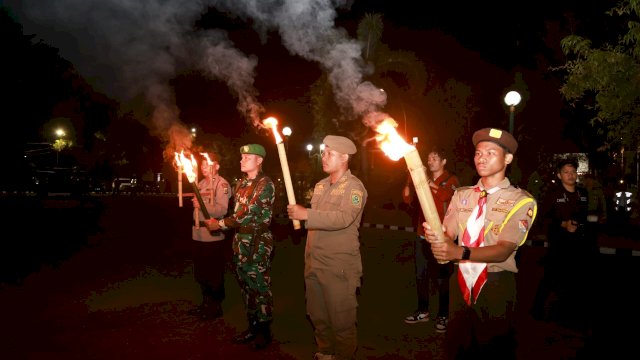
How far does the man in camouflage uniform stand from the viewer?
5.50 metres

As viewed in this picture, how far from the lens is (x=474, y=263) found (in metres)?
3.24

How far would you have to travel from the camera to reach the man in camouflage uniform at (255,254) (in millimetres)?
5504

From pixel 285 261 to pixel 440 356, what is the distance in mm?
5823

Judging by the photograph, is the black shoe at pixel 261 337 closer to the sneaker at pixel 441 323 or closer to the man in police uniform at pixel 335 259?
the man in police uniform at pixel 335 259

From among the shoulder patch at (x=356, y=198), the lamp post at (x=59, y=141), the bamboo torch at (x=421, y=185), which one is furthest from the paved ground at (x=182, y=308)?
the lamp post at (x=59, y=141)

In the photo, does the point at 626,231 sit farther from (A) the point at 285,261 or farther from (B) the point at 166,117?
(B) the point at 166,117

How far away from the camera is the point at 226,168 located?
2716 centimetres

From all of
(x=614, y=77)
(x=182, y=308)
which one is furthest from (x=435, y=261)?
(x=614, y=77)

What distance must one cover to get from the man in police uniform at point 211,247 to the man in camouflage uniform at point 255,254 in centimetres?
86

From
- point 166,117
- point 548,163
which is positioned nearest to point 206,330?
point 166,117

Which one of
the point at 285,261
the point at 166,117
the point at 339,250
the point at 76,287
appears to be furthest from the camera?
the point at 166,117

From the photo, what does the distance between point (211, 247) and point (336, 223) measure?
8.20 ft

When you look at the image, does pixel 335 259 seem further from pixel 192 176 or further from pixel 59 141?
pixel 59 141

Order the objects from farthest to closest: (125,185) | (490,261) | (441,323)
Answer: (125,185), (441,323), (490,261)
